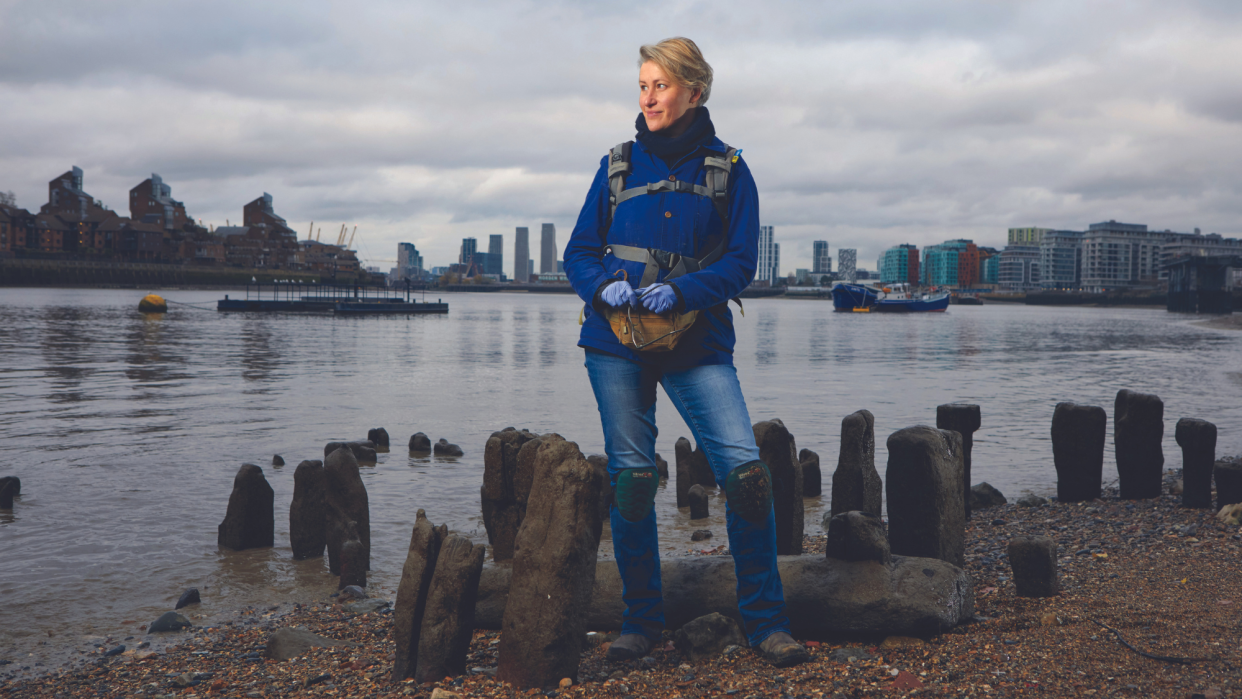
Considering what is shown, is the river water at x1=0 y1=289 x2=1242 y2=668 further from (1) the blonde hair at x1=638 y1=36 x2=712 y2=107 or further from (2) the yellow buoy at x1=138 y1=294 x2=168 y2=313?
(2) the yellow buoy at x1=138 y1=294 x2=168 y2=313

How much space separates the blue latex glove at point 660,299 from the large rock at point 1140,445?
6276 millimetres

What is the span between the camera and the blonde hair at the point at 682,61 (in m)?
3.65

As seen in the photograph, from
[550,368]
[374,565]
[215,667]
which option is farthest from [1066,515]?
[550,368]

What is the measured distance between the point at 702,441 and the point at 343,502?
13.7 ft

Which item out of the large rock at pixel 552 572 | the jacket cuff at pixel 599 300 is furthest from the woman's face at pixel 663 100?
the large rock at pixel 552 572

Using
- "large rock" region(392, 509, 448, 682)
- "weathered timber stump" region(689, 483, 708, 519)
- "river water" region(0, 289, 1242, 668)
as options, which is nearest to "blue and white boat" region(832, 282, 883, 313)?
"river water" region(0, 289, 1242, 668)

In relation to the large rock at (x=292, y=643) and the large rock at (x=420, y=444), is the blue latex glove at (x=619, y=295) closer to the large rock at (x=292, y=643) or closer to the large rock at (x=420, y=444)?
the large rock at (x=292, y=643)

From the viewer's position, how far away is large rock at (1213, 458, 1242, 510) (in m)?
6.74

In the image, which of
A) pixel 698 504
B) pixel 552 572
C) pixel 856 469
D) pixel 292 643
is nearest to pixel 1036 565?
pixel 856 469

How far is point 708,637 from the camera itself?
12.5 ft

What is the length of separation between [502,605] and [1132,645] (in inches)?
118

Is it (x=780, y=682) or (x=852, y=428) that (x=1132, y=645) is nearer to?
(x=780, y=682)

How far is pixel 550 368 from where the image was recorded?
28469mm

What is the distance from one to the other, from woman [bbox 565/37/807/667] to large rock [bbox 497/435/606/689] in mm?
299
